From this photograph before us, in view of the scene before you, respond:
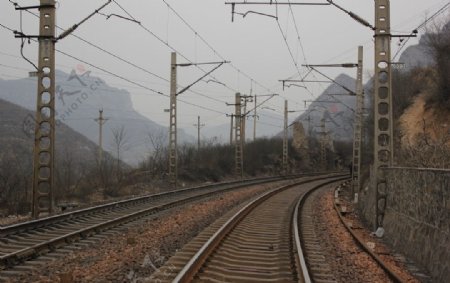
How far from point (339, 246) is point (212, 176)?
3807cm

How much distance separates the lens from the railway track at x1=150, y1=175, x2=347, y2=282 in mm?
9383

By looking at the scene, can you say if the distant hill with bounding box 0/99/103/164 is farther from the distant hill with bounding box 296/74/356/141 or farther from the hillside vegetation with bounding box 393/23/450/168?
the hillside vegetation with bounding box 393/23/450/168

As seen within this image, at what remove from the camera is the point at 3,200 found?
24.0m

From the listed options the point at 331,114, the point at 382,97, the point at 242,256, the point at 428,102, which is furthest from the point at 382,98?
the point at 331,114

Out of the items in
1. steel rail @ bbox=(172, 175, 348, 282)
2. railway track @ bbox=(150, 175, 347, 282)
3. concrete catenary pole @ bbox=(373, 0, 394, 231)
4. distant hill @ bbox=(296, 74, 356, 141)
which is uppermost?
distant hill @ bbox=(296, 74, 356, 141)

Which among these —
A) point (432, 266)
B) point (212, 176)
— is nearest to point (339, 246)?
point (432, 266)

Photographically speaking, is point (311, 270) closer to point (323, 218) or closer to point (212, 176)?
point (323, 218)

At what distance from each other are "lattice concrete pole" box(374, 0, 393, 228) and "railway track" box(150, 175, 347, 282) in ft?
9.79

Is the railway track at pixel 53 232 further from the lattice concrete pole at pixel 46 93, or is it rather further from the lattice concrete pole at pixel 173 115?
the lattice concrete pole at pixel 173 115

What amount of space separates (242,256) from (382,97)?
8398mm

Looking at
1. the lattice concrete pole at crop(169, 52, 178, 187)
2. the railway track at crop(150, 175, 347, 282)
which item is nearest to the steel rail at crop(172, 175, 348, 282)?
the railway track at crop(150, 175, 347, 282)

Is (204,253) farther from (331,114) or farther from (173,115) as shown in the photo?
(331,114)

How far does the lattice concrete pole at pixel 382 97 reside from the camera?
17.0 m

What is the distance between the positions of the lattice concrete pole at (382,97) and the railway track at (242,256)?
299 centimetres
